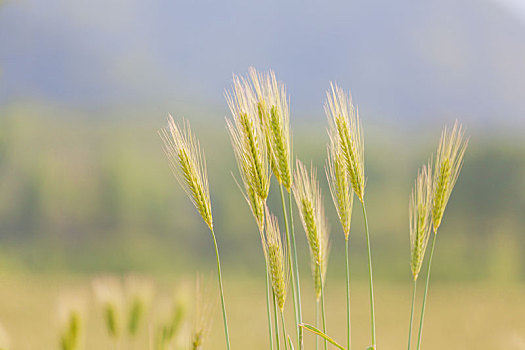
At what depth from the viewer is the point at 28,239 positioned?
9.17m

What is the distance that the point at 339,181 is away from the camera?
2.34 feet

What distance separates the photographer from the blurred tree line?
809cm

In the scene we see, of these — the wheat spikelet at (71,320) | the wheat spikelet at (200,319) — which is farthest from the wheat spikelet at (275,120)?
the wheat spikelet at (71,320)

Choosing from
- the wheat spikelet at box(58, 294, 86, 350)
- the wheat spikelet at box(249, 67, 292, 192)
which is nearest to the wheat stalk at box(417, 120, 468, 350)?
the wheat spikelet at box(249, 67, 292, 192)

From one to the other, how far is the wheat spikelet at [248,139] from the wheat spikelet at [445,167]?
274 millimetres

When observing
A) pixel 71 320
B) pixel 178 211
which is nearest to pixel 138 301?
pixel 71 320

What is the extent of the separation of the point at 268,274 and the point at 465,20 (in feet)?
88.3

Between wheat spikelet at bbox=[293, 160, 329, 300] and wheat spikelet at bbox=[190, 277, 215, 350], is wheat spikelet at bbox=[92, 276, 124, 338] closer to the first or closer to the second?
wheat spikelet at bbox=[190, 277, 215, 350]

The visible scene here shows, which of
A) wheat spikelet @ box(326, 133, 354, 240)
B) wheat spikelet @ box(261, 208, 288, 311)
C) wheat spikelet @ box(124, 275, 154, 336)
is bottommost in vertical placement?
wheat spikelet @ box(124, 275, 154, 336)

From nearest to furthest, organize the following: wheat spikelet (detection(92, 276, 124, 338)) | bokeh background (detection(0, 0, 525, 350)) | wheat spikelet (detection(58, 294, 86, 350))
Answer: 1. wheat spikelet (detection(58, 294, 86, 350))
2. wheat spikelet (detection(92, 276, 124, 338))
3. bokeh background (detection(0, 0, 525, 350))

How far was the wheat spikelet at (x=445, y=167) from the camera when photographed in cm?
71

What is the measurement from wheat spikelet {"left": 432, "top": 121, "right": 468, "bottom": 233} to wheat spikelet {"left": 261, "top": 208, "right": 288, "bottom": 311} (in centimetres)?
24

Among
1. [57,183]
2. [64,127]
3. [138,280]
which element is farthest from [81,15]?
[138,280]

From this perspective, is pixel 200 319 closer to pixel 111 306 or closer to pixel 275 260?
A: pixel 275 260
